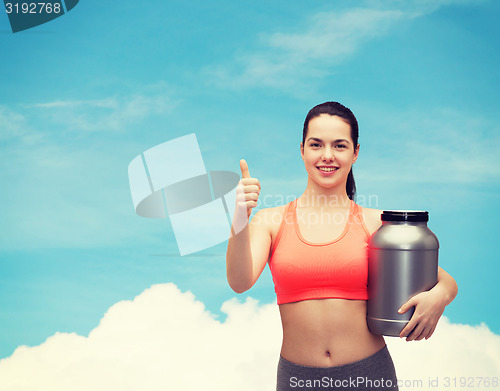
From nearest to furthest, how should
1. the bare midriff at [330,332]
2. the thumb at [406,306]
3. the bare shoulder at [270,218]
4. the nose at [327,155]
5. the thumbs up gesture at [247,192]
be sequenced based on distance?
the thumbs up gesture at [247,192]
the thumb at [406,306]
the bare midriff at [330,332]
the nose at [327,155]
the bare shoulder at [270,218]

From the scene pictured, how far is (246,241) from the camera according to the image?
3.30m

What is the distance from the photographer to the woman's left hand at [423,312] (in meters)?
3.36

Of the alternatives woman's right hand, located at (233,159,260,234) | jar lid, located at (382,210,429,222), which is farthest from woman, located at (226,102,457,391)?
jar lid, located at (382,210,429,222)

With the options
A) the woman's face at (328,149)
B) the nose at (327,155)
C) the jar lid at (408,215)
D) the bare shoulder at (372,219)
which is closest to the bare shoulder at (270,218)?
the woman's face at (328,149)

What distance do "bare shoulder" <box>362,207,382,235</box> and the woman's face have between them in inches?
13.3

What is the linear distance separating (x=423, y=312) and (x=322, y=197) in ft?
3.28

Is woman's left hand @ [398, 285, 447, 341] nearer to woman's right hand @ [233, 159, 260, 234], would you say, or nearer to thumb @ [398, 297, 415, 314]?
thumb @ [398, 297, 415, 314]

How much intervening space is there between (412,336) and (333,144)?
1338mm

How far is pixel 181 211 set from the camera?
404cm

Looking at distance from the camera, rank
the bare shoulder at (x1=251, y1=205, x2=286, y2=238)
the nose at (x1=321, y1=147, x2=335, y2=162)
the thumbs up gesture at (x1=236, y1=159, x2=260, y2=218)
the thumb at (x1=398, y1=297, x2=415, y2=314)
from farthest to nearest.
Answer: the bare shoulder at (x1=251, y1=205, x2=286, y2=238) < the nose at (x1=321, y1=147, x2=335, y2=162) < the thumb at (x1=398, y1=297, x2=415, y2=314) < the thumbs up gesture at (x1=236, y1=159, x2=260, y2=218)

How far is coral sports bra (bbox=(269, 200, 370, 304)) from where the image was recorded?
347 cm

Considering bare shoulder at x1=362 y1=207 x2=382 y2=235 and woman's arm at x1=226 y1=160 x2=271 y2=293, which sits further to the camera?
bare shoulder at x1=362 y1=207 x2=382 y2=235

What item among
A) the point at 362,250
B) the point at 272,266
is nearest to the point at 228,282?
the point at 272,266

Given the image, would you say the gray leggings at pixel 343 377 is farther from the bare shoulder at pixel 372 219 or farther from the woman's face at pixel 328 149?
the woman's face at pixel 328 149
